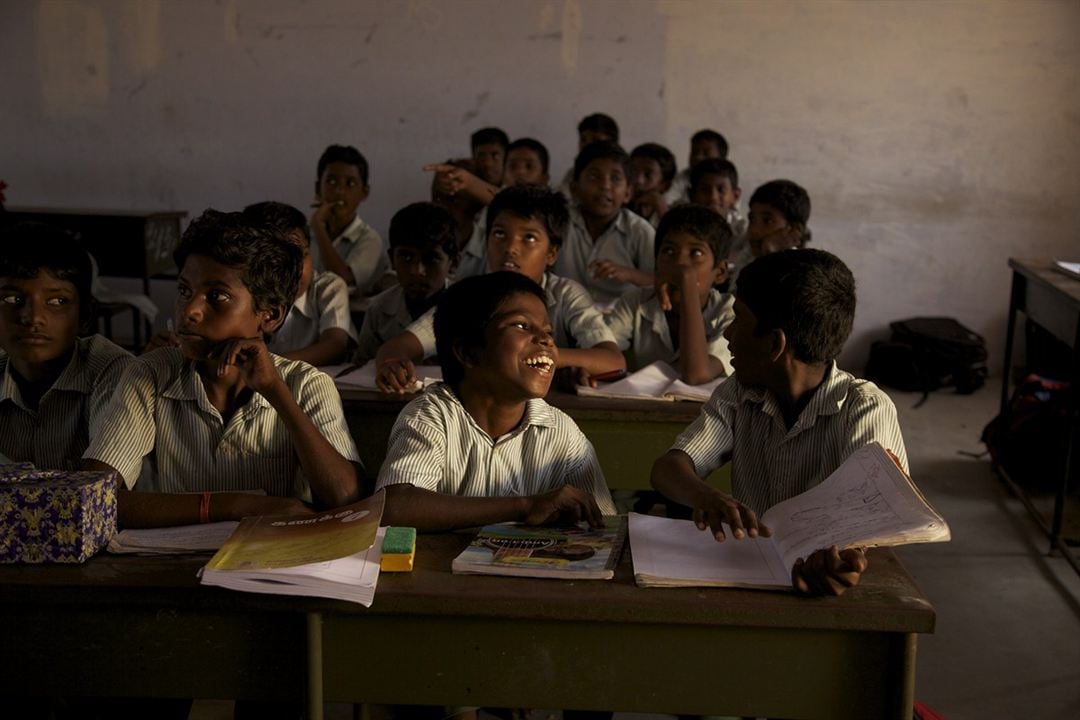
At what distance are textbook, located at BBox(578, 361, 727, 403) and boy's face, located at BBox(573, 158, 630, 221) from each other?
5.21 ft

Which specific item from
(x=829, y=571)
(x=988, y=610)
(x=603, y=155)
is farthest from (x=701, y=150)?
(x=829, y=571)

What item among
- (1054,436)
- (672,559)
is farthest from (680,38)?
(672,559)

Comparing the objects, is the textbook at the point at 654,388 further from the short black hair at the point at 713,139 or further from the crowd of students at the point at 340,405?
the short black hair at the point at 713,139

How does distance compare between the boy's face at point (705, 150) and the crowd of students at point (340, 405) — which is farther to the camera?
the boy's face at point (705, 150)

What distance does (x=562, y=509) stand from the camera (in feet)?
5.21

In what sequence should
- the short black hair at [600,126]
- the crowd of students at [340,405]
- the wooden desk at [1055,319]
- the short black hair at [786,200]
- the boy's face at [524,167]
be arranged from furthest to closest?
1. the short black hair at [600,126]
2. the boy's face at [524,167]
3. the short black hair at [786,200]
4. the wooden desk at [1055,319]
5. the crowd of students at [340,405]

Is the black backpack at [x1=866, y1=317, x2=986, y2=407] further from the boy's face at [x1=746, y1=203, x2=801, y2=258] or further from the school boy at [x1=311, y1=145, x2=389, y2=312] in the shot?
the school boy at [x1=311, y1=145, x2=389, y2=312]

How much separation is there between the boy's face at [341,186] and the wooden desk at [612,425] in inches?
84.6

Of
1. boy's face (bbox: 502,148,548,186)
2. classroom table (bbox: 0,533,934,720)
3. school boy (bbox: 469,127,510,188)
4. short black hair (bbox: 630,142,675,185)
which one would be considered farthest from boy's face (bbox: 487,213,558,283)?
school boy (bbox: 469,127,510,188)

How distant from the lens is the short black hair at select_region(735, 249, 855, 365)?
174cm

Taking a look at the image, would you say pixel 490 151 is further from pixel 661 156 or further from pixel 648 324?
pixel 648 324

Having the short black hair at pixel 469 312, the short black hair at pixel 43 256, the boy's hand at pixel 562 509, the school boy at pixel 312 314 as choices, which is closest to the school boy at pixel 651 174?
the school boy at pixel 312 314

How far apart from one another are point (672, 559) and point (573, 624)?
0.53 ft

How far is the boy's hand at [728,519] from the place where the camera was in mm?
1411
